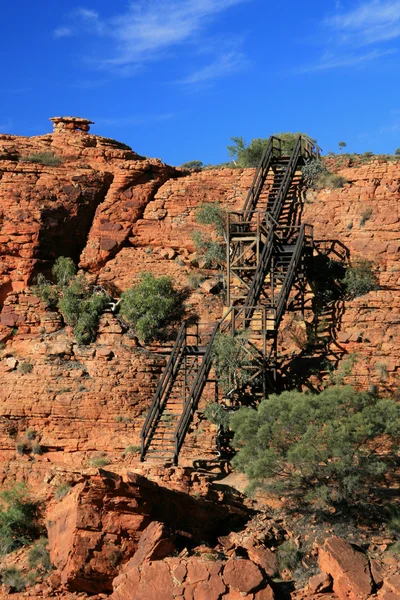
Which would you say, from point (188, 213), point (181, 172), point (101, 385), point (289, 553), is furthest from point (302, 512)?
point (181, 172)

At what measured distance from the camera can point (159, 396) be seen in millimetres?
27531

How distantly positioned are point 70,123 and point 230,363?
14581 millimetres

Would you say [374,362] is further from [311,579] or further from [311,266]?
[311,579]

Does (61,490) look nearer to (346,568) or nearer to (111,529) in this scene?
(111,529)

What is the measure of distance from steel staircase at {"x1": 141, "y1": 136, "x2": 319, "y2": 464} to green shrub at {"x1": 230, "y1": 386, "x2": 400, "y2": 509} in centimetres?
315

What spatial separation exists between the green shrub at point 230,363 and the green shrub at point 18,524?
6289 mm

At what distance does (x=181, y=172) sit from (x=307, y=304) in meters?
8.56

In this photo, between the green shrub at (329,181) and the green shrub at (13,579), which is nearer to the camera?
the green shrub at (13,579)

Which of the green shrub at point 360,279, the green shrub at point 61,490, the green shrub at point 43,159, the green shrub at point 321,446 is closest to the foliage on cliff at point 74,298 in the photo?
the green shrub at point 43,159

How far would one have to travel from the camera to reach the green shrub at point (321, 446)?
75.7 ft

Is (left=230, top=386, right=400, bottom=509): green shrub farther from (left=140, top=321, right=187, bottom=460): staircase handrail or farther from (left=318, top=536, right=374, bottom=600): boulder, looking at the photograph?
(left=140, top=321, right=187, bottom=460): staircase handrail

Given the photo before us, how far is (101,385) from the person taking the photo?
30078mm

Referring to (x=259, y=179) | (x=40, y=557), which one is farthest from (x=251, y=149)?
(x=40, y=557)

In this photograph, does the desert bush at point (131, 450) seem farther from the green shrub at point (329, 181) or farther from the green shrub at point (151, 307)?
the green shrub at point (329, 181)
